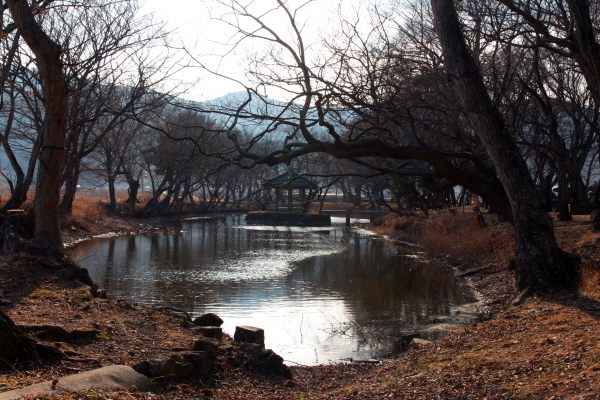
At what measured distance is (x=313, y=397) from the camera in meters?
5.18

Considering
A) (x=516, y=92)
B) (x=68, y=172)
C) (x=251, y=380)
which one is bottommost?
(x=251, y=380)

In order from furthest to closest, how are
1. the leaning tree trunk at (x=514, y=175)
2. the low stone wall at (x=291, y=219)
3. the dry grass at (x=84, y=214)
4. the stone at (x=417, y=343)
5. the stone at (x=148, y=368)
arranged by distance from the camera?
1. the low stone wall at (x=291, y=219)
2. the dry grass at (x=84, y=214)
3. the leaning tree trunk at (x=514, y=175)
4. the stone at (x=417, y=343)
5. the stone at (x=148, y=368)

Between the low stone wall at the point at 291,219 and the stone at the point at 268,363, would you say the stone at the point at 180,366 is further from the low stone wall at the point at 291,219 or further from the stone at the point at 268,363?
the low stone wall at the point at 291,219

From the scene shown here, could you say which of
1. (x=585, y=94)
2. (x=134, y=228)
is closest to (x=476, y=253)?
(x=585, y=94)

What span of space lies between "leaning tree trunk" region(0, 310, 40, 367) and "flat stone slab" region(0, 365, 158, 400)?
1.63 ft

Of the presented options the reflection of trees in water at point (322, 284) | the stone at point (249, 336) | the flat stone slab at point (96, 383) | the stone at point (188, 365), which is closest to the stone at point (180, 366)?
the stone at point (188, 365)

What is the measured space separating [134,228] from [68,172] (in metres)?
7.95

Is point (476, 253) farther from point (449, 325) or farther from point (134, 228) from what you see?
point (134, 228)

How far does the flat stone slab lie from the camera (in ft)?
11.5

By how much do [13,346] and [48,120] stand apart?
5420 millimetres

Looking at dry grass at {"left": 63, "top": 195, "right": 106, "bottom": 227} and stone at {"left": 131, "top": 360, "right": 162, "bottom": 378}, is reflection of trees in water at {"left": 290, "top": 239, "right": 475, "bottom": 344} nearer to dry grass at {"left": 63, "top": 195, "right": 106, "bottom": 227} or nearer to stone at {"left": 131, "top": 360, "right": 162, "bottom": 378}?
stone at {"left": 131, "top": 360, "right": 162, "bottom": 378}

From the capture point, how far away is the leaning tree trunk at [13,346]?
4098 millimetres

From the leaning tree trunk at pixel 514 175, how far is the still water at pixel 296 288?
6.88 feet

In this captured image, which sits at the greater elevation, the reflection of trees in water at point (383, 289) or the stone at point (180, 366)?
the stone at point (180, 366)
